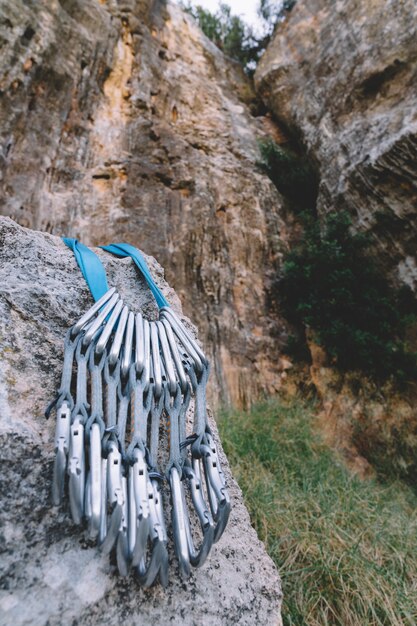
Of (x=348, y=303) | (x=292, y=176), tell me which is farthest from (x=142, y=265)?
(x=292, y=176)

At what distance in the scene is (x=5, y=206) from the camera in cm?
349

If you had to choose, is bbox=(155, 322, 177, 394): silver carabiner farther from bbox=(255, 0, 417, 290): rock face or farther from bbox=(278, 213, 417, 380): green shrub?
bbox=(255, 0, 417, 290): rock face

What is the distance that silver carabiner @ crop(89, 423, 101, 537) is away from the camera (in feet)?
2.15

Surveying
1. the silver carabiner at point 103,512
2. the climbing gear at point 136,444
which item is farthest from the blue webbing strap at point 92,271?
the silver carabiner at point 103,512

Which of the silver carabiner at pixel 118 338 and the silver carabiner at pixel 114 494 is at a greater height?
the silver carabiner at pixel 118 338

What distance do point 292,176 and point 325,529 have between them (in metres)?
4.61

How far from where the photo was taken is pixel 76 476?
0.67 metres

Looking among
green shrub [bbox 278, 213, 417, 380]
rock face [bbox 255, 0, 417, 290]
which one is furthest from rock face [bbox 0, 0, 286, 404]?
rock face [bbox 255, 0, 417, 290]

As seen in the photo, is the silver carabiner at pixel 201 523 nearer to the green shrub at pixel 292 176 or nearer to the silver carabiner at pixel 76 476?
the silver carabiner at pixel 76 476

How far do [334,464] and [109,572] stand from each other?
8.99ft

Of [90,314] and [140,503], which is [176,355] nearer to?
[90,314]

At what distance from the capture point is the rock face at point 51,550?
659mm

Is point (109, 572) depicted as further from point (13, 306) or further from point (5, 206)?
point (5, 206)

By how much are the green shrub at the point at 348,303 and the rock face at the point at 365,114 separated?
22 cm
